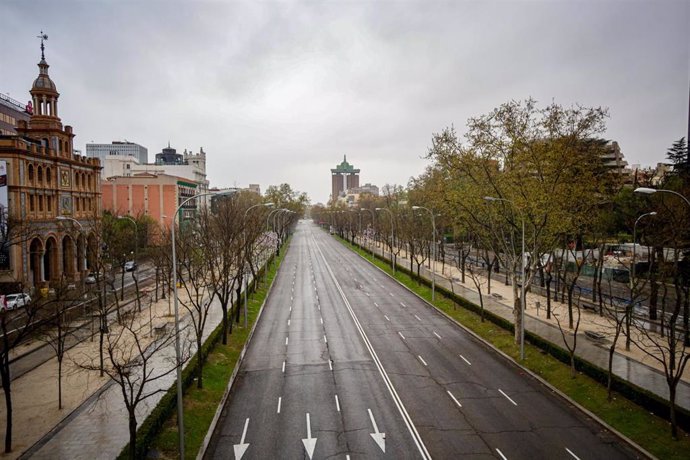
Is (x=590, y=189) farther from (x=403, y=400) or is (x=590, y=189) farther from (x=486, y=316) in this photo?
(x=403, y=400)

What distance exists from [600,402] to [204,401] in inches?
677

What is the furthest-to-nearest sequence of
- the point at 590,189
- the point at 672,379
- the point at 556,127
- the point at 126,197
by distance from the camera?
the point at 126,197 < the point at 590,189 < the point at 556,127 < the point at 672,379

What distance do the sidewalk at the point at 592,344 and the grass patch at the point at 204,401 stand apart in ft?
63.1

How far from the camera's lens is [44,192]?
166 feet

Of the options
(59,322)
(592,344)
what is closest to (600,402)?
(592,344)

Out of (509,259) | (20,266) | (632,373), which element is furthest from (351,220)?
(632,373)

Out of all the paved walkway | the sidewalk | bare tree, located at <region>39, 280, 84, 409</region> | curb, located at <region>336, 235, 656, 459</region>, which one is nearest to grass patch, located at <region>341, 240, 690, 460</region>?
curb, located at <region>336, 235, 656, 459</region>

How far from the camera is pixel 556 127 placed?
27.4 metres

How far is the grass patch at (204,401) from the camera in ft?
56.1

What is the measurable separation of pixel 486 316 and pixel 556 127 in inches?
601

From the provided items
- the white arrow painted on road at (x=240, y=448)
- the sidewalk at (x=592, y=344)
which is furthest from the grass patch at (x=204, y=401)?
the sidewalk at (x=592, y=344)

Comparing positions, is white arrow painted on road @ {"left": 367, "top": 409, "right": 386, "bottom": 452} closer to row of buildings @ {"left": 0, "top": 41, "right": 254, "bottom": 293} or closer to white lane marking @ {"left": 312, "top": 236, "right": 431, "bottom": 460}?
white lane marking @ {"left": 312, "top": 236, "right": 431, "bottom": 460}

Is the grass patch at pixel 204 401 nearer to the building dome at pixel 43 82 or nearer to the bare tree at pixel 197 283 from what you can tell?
the bare tree at pixel 197 283

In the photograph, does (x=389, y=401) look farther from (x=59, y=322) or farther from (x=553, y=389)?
(x=59, y=322)
